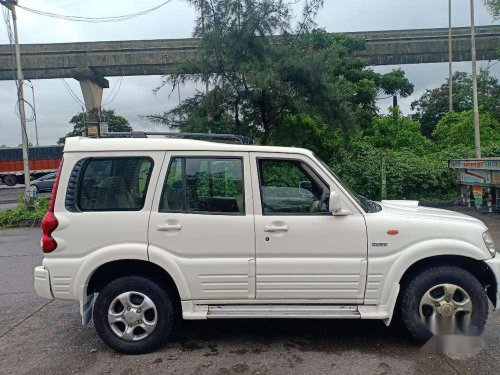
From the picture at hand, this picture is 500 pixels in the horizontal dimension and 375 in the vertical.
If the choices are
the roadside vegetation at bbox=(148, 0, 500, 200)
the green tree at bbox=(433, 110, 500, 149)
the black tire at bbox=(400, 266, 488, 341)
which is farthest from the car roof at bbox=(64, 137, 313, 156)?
the green tree at bbox=(433, 110, 500, 149)

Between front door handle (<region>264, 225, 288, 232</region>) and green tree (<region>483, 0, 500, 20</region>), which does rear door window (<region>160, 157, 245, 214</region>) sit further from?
green tree (<region>483, 0, 500, 20</region>)

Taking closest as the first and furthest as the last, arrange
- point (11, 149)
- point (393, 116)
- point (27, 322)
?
point (27, 322)
point (393, 116)
point (11, 149)

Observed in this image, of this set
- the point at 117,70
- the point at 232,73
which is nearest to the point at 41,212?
the point at 232,73

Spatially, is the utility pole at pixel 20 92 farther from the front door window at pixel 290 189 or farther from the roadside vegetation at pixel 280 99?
the front door window at pixel 290 189

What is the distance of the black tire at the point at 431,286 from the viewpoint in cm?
339

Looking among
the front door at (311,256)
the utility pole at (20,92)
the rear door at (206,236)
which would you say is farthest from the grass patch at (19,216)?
the front door at (311,256)

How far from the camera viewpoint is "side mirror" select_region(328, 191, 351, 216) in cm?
333

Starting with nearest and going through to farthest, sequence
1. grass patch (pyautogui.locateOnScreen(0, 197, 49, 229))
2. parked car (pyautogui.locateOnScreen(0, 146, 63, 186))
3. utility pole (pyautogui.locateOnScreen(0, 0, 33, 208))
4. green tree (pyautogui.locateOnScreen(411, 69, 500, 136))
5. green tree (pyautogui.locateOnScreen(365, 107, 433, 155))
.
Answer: grass patch (pyautogui.locateOnScreen(0, 197, 49, 229))
utility pole (pyautogui.locateOnScreen(0, 0, 33, 208))
green tree (pyautogui.locateOnScreen(365, 107, 433, 155))
green tree (pyautogui.locateOnScreen(411, 69, 500, 136))
parked car (pyautogui.locateOnScreen(0, 146, 63, 186))

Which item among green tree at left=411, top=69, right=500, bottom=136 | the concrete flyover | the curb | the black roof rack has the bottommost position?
the curb

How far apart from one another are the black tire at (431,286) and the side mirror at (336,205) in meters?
0.90

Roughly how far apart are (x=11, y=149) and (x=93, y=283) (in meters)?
35.0

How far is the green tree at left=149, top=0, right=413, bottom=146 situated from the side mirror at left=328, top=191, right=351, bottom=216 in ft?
23.3

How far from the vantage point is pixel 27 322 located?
438cm

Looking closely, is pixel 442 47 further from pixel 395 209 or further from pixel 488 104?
pixel 395 209
